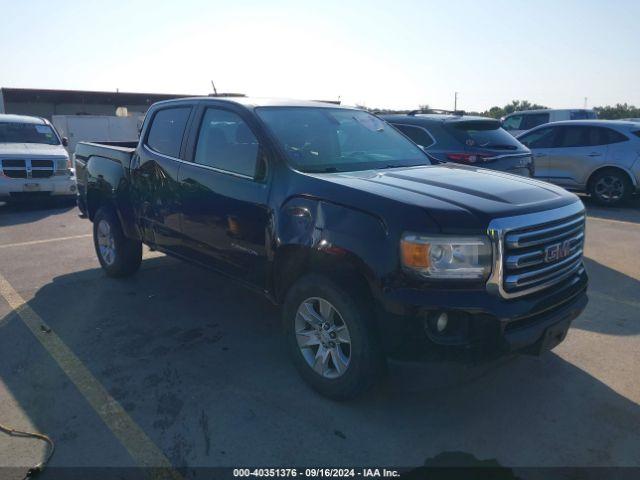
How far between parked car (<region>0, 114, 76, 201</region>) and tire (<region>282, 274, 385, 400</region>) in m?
Answer: 8.74

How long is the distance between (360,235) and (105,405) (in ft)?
6.35

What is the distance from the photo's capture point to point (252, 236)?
147 inches

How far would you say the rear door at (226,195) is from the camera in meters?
3.71

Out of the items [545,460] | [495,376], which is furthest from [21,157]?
[545,460]

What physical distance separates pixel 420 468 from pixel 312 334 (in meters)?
1.04

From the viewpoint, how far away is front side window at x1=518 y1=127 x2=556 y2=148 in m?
10.6

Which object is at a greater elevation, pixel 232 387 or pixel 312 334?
pixel 312 334

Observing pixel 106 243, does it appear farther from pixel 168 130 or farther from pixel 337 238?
pixel 337 238

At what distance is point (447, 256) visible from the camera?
2816 mm

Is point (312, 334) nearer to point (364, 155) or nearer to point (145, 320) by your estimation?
point (364, 155)

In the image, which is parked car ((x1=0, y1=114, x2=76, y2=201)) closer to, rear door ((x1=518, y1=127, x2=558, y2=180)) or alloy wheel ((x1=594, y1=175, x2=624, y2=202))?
rear door ((x1=518, y1=127, x2=558, y2=180))

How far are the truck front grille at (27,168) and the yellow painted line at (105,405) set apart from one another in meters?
6.29

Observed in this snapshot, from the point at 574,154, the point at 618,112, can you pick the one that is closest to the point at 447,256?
the point at 574,154

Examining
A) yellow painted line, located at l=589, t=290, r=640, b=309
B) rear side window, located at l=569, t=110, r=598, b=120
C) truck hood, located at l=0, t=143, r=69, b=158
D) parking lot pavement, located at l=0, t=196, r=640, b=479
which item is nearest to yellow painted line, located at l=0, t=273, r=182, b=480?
parking lot pavement, located at l=0, t=196, r=640, b=479
